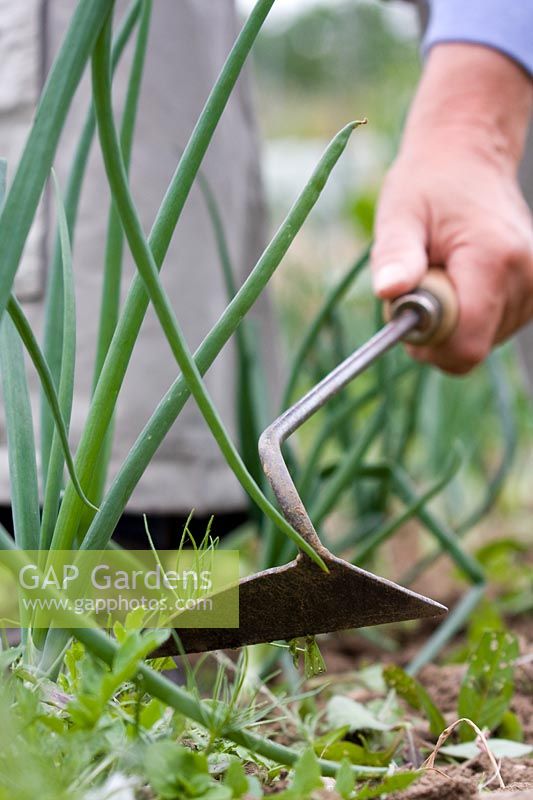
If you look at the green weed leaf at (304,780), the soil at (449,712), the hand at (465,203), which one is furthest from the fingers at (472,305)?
the green weed leaf at (304,780)

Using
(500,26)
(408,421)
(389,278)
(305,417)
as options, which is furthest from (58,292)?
(408,421)

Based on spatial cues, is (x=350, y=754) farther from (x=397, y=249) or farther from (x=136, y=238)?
(x=397, y=249)

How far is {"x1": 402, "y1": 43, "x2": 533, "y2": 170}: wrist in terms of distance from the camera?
34.6 inches

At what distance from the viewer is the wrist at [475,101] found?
2.89ft

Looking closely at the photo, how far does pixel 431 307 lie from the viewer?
0.80 meters

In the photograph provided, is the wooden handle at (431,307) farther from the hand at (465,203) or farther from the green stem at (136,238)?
the green stem at (136,238)

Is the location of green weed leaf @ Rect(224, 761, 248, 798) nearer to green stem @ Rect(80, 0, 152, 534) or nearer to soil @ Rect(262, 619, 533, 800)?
soil @ Rect(262, 619, 533, 800)

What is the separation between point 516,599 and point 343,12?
10.4m

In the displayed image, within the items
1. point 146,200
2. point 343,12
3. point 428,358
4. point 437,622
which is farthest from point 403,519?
point 343,12

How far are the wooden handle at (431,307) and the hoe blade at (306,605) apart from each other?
1.26 feet

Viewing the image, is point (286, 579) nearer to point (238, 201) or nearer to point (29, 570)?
point (29, 570)

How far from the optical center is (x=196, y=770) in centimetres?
37

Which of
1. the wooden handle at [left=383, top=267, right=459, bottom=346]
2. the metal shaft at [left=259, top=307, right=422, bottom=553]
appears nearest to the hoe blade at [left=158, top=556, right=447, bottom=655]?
the metal shaft at [left=259, top=307, right=422, bottom=553]

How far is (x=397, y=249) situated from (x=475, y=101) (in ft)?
0.63
